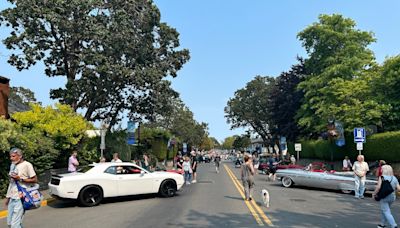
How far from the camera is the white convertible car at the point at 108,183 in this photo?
1224 cm

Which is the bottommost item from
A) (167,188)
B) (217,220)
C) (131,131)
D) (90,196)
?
(217,220)

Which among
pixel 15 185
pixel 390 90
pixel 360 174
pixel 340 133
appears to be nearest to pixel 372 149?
pixel 340 133

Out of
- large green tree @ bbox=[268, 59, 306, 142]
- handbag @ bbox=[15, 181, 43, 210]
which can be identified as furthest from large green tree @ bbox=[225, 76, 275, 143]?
handbag @ bbox=[15, 181, 43, 210]

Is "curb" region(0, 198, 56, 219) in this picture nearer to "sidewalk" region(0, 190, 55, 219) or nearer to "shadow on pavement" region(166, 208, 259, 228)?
"sidewalk" region(0, 190, 55, 219)

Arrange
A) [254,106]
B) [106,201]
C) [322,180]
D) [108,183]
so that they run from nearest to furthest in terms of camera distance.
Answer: [108,183], [106,201], [322,180], [254,106]

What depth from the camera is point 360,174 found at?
15.3 m

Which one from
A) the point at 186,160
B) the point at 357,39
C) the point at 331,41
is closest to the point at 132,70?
the point at 186,160

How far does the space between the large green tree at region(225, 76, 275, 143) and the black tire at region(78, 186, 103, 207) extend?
5578 centimetres

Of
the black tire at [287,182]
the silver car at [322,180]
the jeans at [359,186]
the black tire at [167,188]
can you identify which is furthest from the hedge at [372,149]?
the black tire at [167,188]

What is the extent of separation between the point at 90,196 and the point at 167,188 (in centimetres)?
309

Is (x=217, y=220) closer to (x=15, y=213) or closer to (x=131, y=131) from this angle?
(x=15, y=213)

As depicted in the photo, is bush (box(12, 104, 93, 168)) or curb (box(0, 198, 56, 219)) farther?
bush (box(12, 104, 93, 168))

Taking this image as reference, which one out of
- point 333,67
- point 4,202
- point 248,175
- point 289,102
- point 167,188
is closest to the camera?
point 4,202

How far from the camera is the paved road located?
30.7 feet
